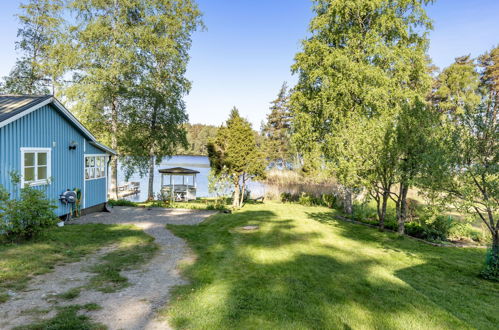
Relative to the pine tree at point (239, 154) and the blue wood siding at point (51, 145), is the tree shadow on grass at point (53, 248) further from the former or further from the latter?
the pine tree at point (239, 154)

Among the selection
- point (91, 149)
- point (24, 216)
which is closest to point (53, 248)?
point (24, 216)

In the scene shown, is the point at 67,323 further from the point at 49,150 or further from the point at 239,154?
the point at 239,154

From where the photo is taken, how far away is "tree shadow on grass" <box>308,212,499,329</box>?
199 inches

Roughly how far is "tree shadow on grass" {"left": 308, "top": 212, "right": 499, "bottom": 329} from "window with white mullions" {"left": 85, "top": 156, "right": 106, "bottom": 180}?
12.3m

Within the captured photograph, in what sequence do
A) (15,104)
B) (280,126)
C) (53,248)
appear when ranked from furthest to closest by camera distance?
(280,126)
(15,104)
(53,248)

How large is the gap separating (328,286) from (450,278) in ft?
11.0

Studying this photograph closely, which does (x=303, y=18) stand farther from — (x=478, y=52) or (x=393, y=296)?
(x=478, y=52)

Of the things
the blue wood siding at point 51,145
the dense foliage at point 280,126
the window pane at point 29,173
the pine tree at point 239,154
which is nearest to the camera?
the blue wood siding at point 51,145

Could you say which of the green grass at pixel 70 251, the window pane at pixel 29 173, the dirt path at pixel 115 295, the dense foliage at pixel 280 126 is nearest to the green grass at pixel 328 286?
the dirt path at pixel 115 295

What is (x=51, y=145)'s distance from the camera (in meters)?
11.2

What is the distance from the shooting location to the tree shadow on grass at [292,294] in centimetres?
440

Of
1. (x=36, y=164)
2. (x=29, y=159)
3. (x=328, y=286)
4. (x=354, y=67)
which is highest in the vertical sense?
(x=354, y=67)

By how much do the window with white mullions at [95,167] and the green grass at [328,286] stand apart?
6.98 meters

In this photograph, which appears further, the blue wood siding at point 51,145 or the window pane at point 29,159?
the window pane at point 29,159
